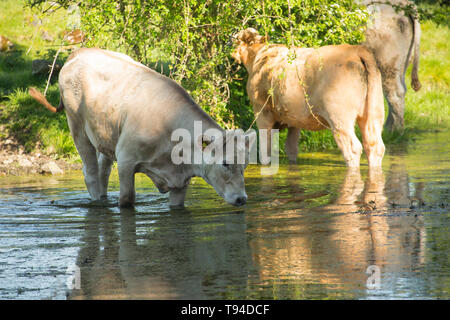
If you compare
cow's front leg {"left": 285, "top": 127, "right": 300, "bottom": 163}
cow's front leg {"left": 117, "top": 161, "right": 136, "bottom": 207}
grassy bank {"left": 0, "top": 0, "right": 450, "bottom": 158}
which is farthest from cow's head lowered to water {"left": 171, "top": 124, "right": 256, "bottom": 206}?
cow's front leg {"left": 285, "top": 127, "right": 300, "bottom": 163}

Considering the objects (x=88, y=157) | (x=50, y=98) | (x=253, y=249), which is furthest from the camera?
(x=50, y=98)

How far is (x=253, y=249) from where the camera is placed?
5531 mm

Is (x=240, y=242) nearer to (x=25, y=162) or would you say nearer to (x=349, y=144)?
(x=349, y=144)

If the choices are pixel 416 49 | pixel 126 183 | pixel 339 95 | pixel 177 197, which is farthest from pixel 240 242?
pixel 416 49

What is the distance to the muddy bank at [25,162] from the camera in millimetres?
10938

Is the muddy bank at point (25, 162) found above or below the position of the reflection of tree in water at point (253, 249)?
above

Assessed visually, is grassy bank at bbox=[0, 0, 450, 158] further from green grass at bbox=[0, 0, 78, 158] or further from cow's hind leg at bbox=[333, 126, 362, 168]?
cow's hind leg at bbox=[333, 126, 362, 168]

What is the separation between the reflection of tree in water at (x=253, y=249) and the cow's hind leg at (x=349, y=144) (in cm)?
215

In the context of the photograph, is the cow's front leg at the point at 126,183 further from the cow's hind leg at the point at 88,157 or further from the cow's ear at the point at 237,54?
the cow's ear at the point at 237,54

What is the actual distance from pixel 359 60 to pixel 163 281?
6177 millimetres

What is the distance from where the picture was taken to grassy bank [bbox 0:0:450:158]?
12281 mm

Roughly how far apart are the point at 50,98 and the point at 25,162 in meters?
2.54

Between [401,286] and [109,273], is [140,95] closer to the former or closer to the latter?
[109,273]

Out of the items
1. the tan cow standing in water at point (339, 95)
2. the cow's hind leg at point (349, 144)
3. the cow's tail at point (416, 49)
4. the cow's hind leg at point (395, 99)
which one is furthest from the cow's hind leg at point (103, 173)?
the cow's tail at point (416, 49)
